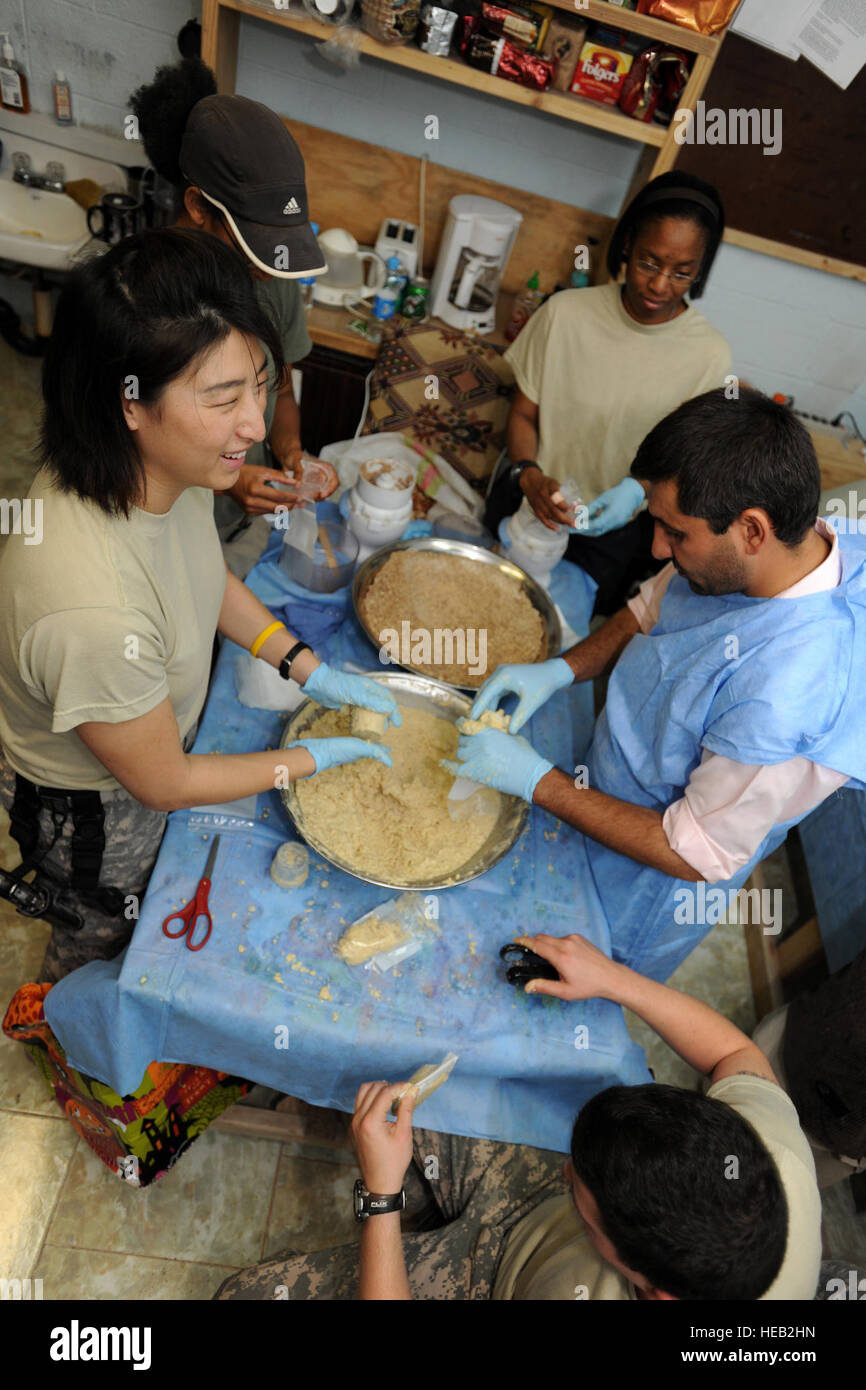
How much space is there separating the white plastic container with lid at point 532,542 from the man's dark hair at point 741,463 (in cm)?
82

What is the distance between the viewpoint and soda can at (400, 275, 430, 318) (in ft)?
12.0

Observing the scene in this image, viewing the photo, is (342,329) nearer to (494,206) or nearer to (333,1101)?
(494,206)

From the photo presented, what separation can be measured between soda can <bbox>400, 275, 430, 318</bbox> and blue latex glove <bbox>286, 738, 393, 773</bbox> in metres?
2.70

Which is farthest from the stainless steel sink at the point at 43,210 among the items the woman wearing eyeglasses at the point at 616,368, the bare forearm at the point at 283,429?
the woman wearing eyeglasses at the point at 616,368

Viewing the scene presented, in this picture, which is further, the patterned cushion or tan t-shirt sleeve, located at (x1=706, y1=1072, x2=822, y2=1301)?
the patterned cushion

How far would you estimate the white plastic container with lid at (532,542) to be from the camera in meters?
2.33

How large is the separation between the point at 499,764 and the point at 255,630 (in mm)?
638

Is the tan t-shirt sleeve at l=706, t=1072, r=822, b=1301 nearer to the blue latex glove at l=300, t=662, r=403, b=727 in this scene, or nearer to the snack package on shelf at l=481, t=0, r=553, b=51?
the blue latex glove at l=300, t=662, r=403, b=727

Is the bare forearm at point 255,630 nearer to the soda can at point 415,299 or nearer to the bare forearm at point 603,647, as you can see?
the bare forearm at point 603,647

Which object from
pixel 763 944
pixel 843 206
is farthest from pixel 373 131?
pixel 763 944

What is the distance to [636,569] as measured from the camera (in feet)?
12.2

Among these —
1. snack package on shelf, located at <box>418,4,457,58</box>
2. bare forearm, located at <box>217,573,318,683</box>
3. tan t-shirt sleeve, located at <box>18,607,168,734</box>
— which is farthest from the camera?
snack package on shelf, located at <box>418,4,457,58</box>

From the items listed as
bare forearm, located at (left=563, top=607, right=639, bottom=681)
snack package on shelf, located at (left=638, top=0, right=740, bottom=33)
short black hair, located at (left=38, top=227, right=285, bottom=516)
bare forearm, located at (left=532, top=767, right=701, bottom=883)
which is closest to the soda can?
snack package on shelf, located at (left=638, top=0, right=740, bottom=33)

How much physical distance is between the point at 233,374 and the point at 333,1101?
1397mm
